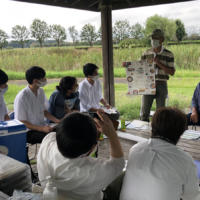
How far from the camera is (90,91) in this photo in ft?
11.3

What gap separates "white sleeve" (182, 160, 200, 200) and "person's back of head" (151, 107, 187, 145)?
0.61 ft

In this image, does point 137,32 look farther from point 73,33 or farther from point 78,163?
point 78,163

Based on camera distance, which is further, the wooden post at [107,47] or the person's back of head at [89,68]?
the wooden post at [107,47]

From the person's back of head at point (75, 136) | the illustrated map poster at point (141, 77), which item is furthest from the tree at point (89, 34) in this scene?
the person's back of head at point (75, 136)

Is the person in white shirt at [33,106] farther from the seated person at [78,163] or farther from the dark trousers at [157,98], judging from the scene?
the dark trousers at [157,98]

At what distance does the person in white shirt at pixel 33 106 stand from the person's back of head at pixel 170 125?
142 cm

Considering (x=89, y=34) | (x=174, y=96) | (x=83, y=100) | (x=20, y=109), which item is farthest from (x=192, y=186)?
(x=174, y=96)

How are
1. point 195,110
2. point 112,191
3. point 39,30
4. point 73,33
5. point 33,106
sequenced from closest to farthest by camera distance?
point 112,191
point 33,106
point 195,110
point 39,30
point 73,33

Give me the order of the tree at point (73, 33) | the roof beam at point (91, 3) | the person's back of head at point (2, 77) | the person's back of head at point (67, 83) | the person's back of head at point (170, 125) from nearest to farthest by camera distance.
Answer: the person's back of head at point (170, 125)
the person's back of head at point (2, 77)
the person's back of head at point (67, 83)
the roof beam at point (91, 3)
the tree at point (73, 33)

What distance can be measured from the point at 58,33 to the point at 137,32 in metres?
2.12

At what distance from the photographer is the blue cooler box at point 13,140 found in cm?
155

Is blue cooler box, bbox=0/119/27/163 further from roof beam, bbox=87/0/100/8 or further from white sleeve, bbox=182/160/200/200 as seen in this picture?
roof beam, bbox=87/0/100/8

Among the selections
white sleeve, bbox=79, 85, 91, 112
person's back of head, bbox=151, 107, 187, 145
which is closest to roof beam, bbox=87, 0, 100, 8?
white sleeve, bbox=79, 85, 91, 112

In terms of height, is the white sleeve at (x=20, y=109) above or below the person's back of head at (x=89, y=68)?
below
